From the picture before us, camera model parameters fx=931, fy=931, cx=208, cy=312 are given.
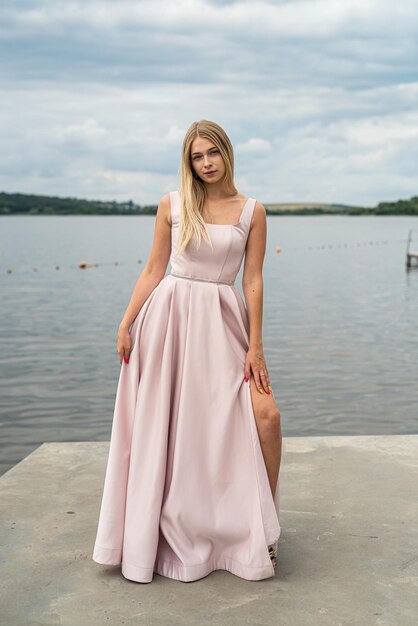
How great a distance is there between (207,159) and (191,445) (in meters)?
1.28

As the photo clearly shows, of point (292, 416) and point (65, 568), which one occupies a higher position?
point (65, 568)

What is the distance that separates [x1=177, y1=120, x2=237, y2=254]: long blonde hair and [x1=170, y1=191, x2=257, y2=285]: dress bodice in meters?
0.04

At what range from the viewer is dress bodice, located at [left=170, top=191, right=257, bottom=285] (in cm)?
424

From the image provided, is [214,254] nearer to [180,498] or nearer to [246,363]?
[246,363]

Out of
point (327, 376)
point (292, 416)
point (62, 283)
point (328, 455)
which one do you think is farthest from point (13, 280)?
point (328, 455)

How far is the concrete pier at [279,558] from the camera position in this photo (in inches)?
146

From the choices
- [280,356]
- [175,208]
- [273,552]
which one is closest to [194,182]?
[175,208]

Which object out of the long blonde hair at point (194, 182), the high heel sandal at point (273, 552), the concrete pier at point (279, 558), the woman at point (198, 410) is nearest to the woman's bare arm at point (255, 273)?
→ the woman at point (198, 410)

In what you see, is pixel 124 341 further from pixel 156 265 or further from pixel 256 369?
pixel 256 369

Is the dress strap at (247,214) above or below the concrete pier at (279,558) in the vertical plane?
above

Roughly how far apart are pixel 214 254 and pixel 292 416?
7.33m

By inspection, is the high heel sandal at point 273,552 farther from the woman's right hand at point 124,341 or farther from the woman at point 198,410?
the woman's right hand at point 124,341

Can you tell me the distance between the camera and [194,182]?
429cm

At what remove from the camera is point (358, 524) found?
4773mm
